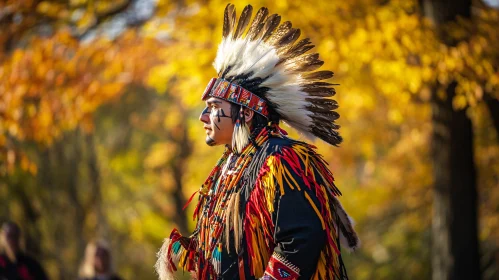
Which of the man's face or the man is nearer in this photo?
the man

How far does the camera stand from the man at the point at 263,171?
273cm

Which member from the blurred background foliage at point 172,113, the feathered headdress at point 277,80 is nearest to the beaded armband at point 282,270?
the feathered headdress at point 277,80

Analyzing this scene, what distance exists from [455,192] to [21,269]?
4.04 meters

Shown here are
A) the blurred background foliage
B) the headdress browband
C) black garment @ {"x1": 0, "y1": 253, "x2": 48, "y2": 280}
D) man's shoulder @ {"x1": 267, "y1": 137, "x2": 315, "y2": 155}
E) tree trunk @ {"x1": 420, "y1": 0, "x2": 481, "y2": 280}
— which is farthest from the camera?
tree trunk @ {"x1": 420, "y1": 0, "x2": 481, "y2": 280}

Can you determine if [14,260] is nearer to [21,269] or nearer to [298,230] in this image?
[21,269]

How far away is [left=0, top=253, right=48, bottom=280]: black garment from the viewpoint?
6.23 metres

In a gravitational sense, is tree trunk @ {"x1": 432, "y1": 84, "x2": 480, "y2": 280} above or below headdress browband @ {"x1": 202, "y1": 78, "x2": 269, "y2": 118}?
below

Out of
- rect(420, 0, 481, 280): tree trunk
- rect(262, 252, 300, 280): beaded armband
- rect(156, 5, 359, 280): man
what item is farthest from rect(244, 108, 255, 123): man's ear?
rect(420, 0, 481, 280): tree trunk

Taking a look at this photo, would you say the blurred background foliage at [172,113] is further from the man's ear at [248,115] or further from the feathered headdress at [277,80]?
the man's ear at [248,115]

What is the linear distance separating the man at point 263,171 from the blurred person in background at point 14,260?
360 cm

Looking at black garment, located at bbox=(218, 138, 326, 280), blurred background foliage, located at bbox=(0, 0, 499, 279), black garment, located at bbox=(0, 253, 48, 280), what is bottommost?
black garment, located at bbox=(218, 138, 326, 280)

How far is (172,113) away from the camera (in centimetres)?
1592

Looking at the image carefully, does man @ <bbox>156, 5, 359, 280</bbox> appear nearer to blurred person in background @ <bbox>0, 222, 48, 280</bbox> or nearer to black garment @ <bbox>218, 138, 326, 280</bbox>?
black garment @ <bbox>218, 138, 326, 280</bbox>

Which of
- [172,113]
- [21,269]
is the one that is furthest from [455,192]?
[172,113]
